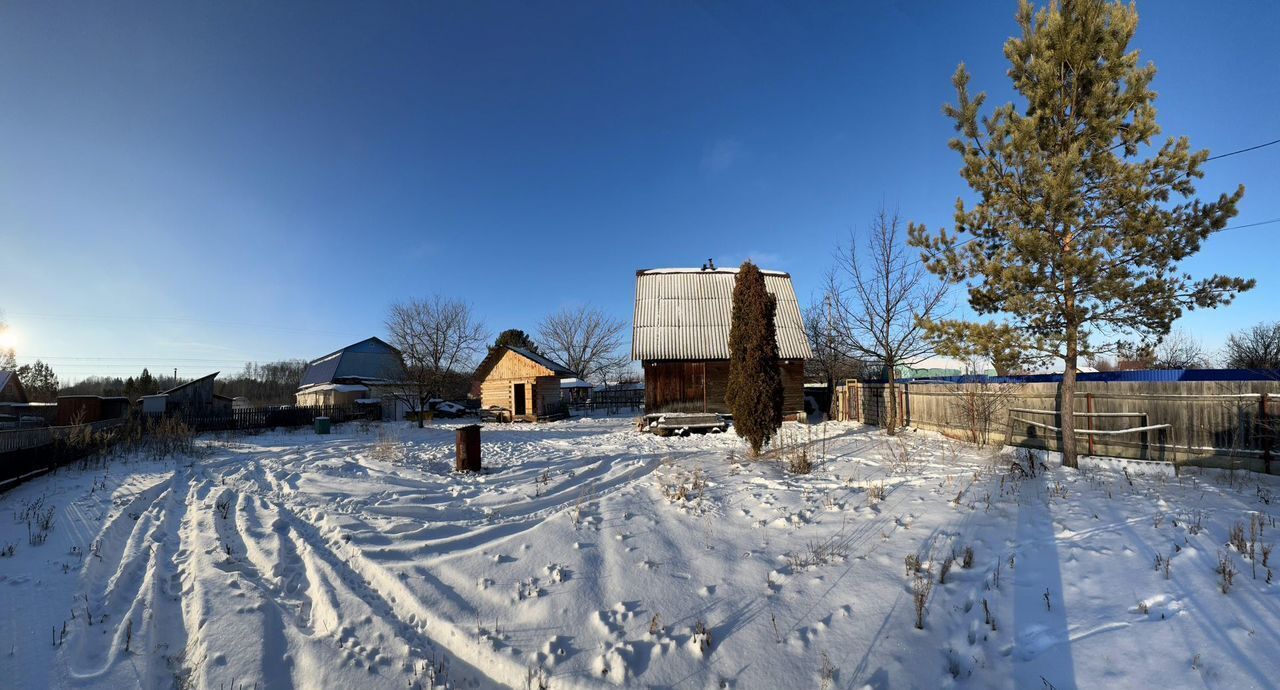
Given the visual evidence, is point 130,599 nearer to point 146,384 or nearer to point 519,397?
point 519,397

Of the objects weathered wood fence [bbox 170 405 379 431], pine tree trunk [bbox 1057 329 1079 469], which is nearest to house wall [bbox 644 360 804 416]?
pine tree trunk [bbox 1057 329 1079 469]

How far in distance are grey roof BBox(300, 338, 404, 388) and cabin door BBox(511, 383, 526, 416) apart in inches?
486

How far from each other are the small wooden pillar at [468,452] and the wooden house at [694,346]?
949 centimetres

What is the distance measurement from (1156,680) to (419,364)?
24.7 meters

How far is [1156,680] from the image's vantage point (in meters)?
2.83

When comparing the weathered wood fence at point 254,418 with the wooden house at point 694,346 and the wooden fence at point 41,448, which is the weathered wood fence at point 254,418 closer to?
the wooden fence at point 41,448

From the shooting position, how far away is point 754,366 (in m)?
9.93

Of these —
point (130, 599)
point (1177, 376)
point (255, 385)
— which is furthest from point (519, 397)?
point (255, 385)

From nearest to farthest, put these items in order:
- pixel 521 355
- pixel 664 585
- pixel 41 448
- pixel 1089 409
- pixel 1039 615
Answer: pixel 1039 615 → pixel 664 585 → pixel 41 448 → pixel 1089 409 → pixel 521 355

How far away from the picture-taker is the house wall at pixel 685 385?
62.5 feet

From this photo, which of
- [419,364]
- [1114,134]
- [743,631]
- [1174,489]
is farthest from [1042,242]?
[419,364]

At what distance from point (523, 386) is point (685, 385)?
9.99 metres

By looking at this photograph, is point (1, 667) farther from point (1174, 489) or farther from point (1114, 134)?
point (1114, 134)

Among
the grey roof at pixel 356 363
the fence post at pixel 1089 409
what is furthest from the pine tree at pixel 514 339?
the fence post at pixel 1089 409
